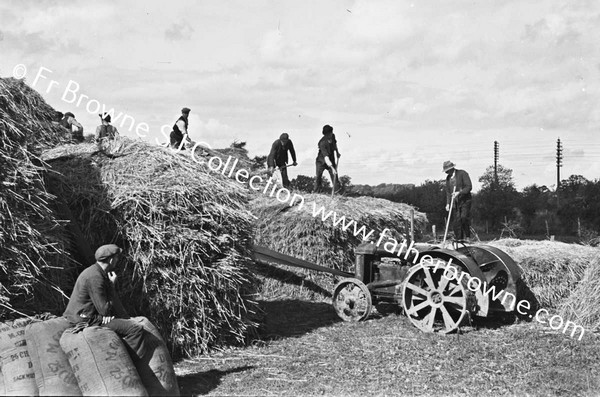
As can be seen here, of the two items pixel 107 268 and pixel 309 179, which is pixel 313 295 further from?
pixel 309 179

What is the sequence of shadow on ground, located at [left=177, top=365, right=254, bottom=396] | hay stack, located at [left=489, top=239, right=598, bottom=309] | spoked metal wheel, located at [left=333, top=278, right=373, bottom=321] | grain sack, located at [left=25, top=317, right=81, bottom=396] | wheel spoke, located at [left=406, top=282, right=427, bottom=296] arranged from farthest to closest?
hay stack, located at [left=489, top=239, right=598, bottom=309]
spoked metal wheel, located at [left=333, top=278, right=373, bottom=321]
wheel spoke, located at [left=406, top=282, right=427, bottom=296]
shadow on ground, located at [left=177, top=365, right=254, bottom=396]
grain sack, located at [left=25, top=317, right=81, bottom=396]

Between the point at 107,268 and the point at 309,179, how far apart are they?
16.6 meters

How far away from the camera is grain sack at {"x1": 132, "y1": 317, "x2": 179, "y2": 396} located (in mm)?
→ 6426

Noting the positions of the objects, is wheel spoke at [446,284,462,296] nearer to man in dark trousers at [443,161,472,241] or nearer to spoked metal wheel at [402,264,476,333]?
spoked metal wheel at [402,264,476,333]

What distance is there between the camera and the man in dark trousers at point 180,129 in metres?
13.7

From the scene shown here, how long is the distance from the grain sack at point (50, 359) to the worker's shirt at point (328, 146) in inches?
377

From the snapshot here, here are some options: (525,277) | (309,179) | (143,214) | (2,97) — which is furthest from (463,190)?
(309,179)

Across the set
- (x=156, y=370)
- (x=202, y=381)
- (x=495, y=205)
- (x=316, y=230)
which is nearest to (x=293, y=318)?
(x=316, y=230)

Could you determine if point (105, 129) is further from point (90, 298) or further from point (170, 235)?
point (90, 298)

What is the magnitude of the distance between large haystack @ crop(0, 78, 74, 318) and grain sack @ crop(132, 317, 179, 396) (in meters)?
1.47

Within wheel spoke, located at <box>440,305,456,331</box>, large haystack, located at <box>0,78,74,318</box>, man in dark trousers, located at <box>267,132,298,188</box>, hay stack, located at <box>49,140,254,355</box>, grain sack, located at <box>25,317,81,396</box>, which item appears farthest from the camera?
man in dark trousers, located at <box>267,132,298,188</box>

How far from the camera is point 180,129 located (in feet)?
44.9

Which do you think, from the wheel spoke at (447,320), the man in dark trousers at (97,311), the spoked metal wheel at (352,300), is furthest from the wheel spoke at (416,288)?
the man in dark trousers at (97,311)

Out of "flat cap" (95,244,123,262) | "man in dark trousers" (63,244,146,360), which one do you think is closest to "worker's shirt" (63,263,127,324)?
"man in dark trousers" (63,244,146,360)
